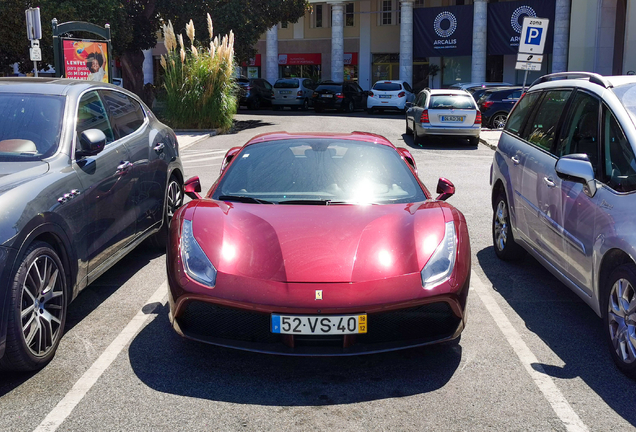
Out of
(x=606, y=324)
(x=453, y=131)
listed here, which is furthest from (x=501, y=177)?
(x=453, y=131)

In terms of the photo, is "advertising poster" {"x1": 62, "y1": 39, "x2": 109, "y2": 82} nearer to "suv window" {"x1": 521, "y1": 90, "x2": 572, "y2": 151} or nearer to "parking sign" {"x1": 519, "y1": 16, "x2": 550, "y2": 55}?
"parking sign" {"x1": 519, "y1": 16, "x2": 550, "y2": 55}

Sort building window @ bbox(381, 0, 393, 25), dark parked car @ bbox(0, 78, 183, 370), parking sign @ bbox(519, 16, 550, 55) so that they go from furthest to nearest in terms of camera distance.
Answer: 1. building window @ bbox(381, 0, 393, 25)
2. parking sign @ bbox(519, 16, 550, 55)
3. dark parked car @ bbox(0, 78, 183, 370)

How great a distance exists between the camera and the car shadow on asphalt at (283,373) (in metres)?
3.87

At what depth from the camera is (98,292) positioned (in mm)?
5863

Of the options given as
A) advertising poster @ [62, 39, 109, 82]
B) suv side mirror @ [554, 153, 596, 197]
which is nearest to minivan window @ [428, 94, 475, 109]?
advertising poster @ [62, 39, 109, 82]

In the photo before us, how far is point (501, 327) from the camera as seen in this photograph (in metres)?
5.00

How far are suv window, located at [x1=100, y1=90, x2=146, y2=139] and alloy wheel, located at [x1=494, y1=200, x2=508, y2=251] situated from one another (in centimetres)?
345

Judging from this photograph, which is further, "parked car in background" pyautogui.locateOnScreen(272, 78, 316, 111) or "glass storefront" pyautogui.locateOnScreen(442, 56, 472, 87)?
"glass storefront" pyautogui.locateOnScreen(442, 56, 472, 87)

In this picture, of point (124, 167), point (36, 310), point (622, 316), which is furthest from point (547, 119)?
point (36, 310)

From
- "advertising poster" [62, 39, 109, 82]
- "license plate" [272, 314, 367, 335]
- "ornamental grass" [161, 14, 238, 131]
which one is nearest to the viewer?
"license plate" [272, 314, 367, 335]

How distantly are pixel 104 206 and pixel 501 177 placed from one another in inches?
143

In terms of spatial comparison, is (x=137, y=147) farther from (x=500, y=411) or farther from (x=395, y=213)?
(x=500, y=411)

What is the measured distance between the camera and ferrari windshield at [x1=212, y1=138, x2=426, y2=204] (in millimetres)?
4992

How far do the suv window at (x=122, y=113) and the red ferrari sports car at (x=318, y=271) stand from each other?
160 centimetres
